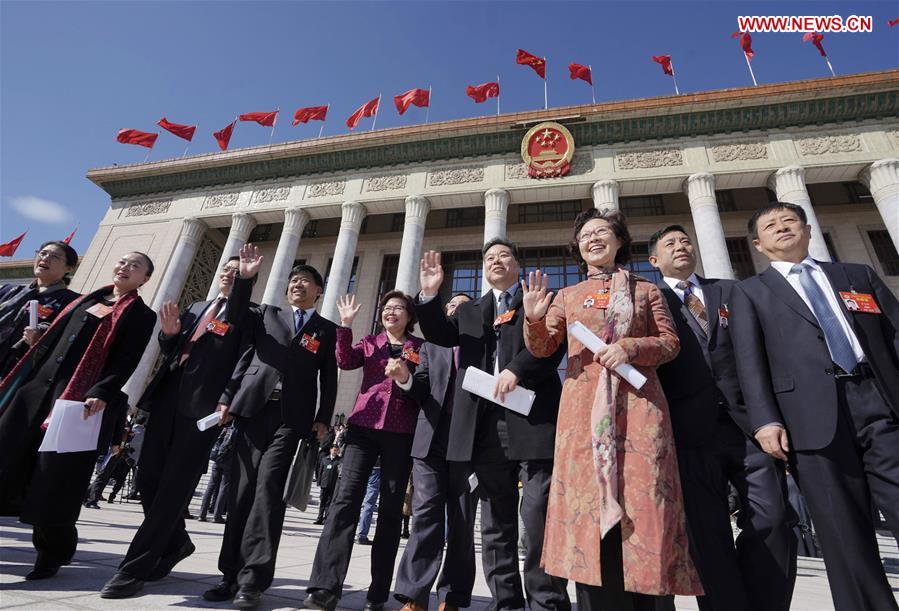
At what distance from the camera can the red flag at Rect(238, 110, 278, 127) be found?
1847cm

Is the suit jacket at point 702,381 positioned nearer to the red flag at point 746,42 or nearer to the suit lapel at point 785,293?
the suit lapel at point 785,293

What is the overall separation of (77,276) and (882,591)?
24765mm

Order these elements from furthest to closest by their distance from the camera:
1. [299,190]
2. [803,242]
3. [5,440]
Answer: [299,190] → [5,440] → [803,242]

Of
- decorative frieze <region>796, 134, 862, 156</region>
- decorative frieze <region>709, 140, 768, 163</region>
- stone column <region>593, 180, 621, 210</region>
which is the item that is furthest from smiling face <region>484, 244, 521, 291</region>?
decorative frieze <region>796, 134, 862, 156</region>

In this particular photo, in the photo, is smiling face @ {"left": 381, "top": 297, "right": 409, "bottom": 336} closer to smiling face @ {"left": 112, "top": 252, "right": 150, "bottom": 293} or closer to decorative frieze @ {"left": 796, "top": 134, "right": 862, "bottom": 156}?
smiling face @ {"left": 112, "top": 252, "right": 150, "bottom": 293}

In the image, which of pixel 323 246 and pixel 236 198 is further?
pixel 323 246

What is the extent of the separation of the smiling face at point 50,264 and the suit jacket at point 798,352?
5.11 meters

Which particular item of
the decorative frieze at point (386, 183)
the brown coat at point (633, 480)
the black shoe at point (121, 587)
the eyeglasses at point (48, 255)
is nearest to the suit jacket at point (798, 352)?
the brown coat at point (633, 480)

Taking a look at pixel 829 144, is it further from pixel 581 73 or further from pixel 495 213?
pixel 495 213

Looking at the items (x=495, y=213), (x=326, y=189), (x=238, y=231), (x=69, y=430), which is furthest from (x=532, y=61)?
(x=69, y=430)

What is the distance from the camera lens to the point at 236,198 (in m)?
18.7

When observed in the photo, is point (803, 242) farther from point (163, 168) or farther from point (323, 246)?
point (163, 168)

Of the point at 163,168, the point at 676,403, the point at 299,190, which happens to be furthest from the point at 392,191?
the point at 676,403

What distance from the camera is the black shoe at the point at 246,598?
7.34ft
